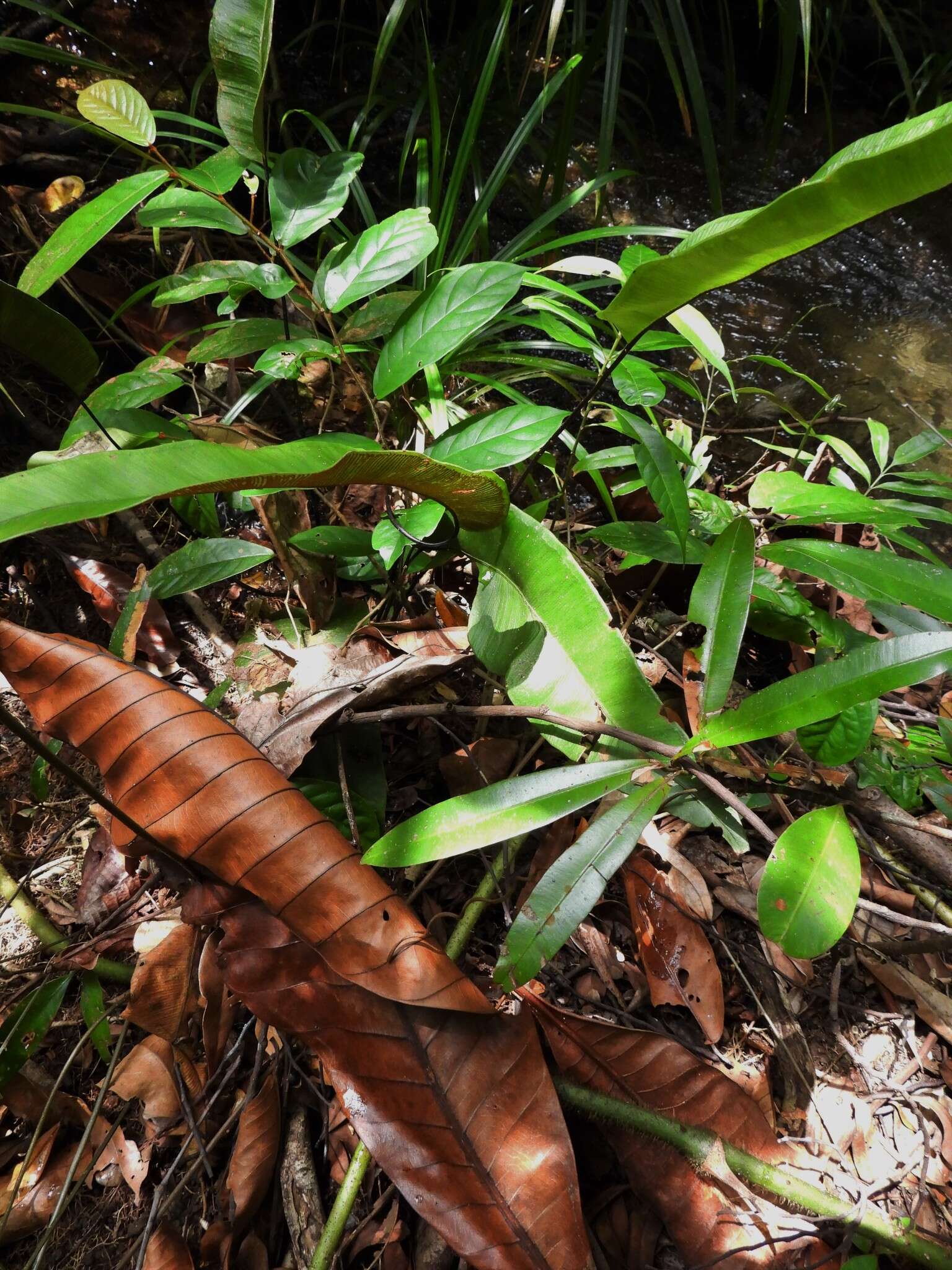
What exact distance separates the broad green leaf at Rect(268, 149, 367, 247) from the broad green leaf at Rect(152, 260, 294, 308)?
5cm

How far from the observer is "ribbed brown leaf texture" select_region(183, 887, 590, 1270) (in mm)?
700

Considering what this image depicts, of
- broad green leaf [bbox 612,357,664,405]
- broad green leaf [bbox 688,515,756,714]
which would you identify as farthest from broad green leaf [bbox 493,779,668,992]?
broad green leaf [bbox 612,357,664,405]

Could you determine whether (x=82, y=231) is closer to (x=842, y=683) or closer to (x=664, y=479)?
(x=664, y=479)

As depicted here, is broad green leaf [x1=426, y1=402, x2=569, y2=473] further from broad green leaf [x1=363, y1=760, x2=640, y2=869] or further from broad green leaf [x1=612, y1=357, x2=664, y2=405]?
broad green leaf [x1=363, y1=760, x2=640, y2=869]

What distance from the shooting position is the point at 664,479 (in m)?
0.97

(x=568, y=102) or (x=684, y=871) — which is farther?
(x=568, y=102)

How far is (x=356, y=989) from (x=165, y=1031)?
0.32m

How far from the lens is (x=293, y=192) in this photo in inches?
38.6

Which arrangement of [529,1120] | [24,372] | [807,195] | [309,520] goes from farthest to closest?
[24,372], [309,520], [529,1120], [807,195]

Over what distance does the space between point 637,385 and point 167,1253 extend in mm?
1158

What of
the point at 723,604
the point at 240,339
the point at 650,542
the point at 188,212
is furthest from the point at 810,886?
the point at 188,212

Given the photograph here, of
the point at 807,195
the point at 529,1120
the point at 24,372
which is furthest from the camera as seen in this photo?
the point at 24,372

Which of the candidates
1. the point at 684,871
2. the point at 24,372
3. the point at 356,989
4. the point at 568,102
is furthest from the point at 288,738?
the point at 568,102

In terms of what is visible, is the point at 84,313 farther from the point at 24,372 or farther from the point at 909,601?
the point at 909,601
